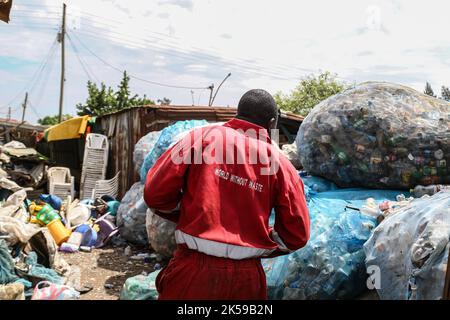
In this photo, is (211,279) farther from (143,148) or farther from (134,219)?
(143,148)

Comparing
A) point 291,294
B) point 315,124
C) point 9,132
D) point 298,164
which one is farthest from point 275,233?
point 9,132

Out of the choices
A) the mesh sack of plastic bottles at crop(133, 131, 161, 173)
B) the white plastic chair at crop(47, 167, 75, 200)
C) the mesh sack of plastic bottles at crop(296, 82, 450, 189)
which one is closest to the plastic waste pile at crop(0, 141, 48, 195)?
the white plastic chair at crop(47, 167, 75, 200)

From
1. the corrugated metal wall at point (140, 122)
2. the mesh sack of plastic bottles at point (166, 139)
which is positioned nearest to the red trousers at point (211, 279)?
the mesh sack of plastic bottles at point (166, 139)

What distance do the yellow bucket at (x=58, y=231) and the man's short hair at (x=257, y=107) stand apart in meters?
4.60

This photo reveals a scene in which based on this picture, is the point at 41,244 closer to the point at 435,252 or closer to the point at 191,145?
the point at 191,145

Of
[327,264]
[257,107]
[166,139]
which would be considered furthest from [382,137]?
[166,139]

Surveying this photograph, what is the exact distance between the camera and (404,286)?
2.52 m

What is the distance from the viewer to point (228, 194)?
1.94 meters

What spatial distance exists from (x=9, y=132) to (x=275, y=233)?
14.0 metres

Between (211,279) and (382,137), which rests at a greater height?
(382,137)

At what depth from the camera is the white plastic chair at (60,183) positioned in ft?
29.1

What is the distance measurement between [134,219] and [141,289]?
2484 millimetres

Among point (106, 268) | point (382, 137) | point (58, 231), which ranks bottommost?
point (106, 268)

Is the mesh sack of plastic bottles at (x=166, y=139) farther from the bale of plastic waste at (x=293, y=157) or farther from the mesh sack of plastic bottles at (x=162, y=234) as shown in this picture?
the bale of plastic waste at (x=293, y=157)
